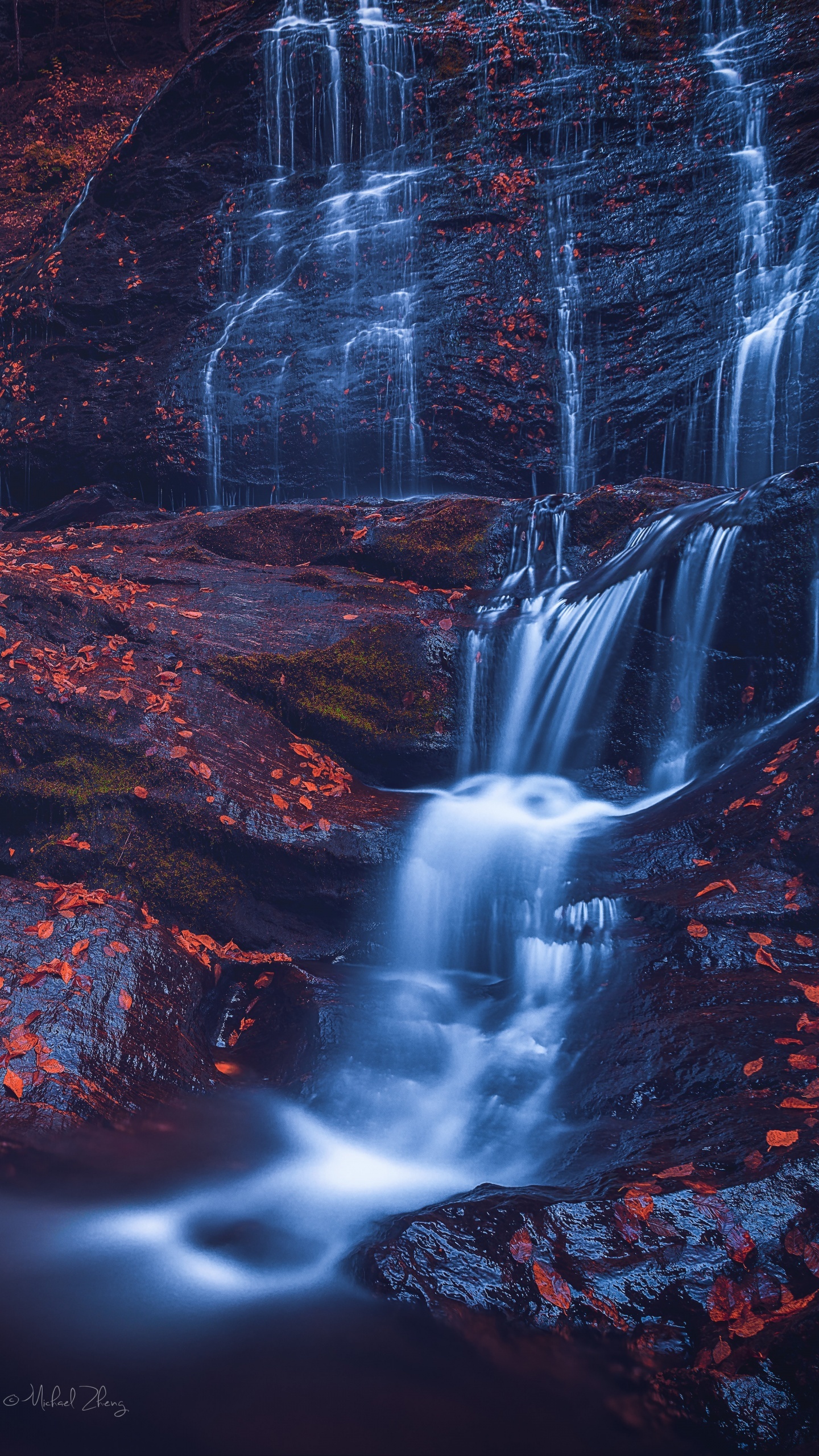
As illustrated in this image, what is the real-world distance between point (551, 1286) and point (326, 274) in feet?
46.9

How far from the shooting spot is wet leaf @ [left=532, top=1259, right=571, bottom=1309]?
2469 millimetres

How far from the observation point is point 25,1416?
212cm

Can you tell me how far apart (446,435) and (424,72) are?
743 centimetres

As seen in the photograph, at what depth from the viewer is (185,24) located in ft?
66.6

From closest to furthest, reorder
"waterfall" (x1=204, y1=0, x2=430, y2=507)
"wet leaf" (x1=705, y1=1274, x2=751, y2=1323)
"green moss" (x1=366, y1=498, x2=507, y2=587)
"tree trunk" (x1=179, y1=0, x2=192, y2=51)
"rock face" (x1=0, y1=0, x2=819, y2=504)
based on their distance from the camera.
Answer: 1. "wet leaf" (x1=705, y1=1274, x2=751, y2=1323)
2. "green moss" (x1=366, y1=498, x2=507, y2=587)
3. "rock face" (x1=0, y1=0, x2=819, y2=504)
4. "waterfall" (x1=204, y1=0, x2=430, y2=507)
5. "tree trunk" (x1=179, y1=0, x2=192, y2=51)

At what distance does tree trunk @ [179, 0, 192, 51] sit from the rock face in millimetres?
7561

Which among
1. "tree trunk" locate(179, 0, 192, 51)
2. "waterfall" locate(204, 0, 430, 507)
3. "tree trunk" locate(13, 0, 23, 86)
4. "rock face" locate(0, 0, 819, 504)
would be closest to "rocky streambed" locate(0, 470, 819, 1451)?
"rock face" locate(0, 0, 819, 504)

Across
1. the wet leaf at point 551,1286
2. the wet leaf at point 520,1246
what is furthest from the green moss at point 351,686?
the wet leaf at point 551,1286

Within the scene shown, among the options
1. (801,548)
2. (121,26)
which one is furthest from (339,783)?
(121,26)

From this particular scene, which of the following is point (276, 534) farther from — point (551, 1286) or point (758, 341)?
point (551, 1286)

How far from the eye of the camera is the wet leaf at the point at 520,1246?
2.62m

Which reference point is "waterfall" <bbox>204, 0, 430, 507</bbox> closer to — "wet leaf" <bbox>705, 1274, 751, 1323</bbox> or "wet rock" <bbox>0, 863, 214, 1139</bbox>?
"wet rock" <bbox>0, 863, 214, 1139</bbox>

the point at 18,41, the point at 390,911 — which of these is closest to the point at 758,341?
the point at 390,911

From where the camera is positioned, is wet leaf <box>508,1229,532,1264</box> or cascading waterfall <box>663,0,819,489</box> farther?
cascading waterfall <box>663,0,819,489</box>
